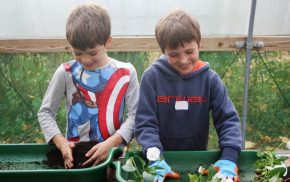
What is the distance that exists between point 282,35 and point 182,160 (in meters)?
1.45

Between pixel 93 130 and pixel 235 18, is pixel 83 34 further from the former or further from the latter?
pixel 235 18

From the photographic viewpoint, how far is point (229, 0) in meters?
2.16

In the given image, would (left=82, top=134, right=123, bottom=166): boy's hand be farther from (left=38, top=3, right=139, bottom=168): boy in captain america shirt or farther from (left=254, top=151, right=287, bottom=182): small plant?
(left=254, top=151, right=287, bottom=182): small plant

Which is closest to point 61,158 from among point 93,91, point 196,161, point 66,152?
point 66,152

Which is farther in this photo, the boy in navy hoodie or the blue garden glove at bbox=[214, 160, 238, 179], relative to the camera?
the boy in navy hoodie

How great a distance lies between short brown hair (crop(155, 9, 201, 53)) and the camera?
3.85 feet

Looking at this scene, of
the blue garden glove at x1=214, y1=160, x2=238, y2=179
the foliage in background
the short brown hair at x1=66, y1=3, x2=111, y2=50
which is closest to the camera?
the blue garden glove at x1=214, y1=160, x2=238, y2=179

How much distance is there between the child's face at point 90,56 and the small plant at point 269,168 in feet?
2.04

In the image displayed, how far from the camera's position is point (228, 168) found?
1.05 metres

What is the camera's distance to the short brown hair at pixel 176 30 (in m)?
1.17

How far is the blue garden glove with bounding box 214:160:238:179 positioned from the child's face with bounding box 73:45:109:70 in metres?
0.55

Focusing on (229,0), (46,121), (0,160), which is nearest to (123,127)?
(46,121)

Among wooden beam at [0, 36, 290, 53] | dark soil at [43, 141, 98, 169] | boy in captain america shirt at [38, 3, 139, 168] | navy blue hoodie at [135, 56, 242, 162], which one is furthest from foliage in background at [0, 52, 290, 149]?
dark soil at [43, 141, 98, 169]

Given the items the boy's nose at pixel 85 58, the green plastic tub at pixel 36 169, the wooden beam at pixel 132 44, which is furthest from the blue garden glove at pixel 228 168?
the wooden beam at pixel 132 44
